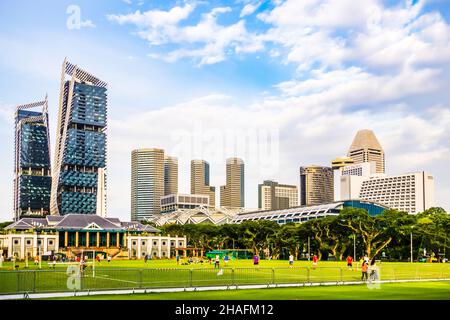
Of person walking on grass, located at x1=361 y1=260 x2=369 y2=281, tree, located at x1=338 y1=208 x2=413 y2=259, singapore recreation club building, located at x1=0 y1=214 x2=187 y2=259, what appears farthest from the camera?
singapore recreation club building, located at x1=0 y1=214 x2=187 y2=259

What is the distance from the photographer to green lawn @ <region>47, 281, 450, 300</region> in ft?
107

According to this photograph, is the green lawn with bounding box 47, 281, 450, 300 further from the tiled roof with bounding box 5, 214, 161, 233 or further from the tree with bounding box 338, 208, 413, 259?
the tiled roof with bounding box 5, 214, 161, 233

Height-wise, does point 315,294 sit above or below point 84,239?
above

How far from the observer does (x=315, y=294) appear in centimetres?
3497

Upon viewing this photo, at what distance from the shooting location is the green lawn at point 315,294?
32531mm

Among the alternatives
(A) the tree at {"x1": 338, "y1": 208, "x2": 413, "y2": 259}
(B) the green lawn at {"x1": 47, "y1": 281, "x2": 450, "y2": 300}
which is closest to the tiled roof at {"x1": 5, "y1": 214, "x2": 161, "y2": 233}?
(A) the tree at {"x1": 338, "y1": 208, "x2": 413, "y2": 259}

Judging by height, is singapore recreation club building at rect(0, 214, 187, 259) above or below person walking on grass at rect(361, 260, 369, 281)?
below

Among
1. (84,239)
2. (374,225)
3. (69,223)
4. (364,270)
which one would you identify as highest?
(374,225)

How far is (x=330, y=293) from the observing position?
36.0 metres

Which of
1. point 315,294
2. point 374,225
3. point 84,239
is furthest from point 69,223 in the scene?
point 315,294

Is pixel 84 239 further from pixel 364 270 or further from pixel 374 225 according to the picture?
pixel 364 270

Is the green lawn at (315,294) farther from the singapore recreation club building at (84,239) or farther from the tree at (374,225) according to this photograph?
the singapore recreation club building at (84,239)

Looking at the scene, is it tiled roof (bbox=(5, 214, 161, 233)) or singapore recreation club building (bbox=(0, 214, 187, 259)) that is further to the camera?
tiled roof (bbox=(5, 214, 161, 233))
